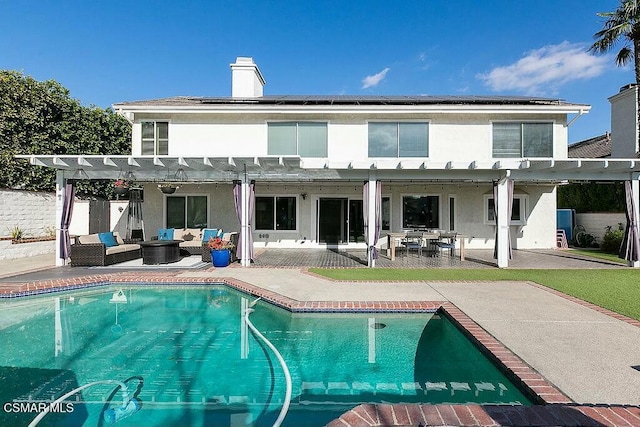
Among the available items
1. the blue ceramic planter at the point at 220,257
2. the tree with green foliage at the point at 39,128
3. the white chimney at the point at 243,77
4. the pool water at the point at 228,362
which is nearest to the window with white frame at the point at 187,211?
the blue ceramic planter at the point at 220,257

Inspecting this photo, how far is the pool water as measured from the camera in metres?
3.59

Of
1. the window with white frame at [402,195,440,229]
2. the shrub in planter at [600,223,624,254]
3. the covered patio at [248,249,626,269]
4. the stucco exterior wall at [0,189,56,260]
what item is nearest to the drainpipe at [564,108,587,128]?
the shrub in planter at [600,223,624,254]

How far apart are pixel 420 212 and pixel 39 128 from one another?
18371mm

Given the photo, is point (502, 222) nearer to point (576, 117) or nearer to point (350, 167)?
point (350, 167)

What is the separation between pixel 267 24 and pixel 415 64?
959cm

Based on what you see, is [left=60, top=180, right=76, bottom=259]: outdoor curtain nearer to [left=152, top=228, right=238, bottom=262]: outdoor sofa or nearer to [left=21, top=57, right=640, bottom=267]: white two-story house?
[left=21, top=57, right=640, bottom=267]: white two-story house

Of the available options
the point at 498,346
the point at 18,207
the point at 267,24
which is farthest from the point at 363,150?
the point at 18,207

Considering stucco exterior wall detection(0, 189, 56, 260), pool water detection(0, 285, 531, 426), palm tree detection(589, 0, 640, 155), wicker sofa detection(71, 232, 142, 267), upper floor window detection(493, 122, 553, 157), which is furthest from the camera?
palm tree detection(589, 0, 640, 155)

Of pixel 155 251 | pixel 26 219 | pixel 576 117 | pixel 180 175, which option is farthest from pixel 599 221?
pixel 26 219

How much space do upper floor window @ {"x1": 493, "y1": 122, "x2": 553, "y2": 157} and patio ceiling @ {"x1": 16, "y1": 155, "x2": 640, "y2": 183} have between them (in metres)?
3.36

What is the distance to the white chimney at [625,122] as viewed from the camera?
15.9 m

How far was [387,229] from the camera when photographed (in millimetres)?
15648

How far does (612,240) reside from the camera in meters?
14.3

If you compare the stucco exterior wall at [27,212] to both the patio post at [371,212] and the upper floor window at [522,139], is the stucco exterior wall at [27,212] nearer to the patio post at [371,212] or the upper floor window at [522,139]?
the patio post at [371,212]
